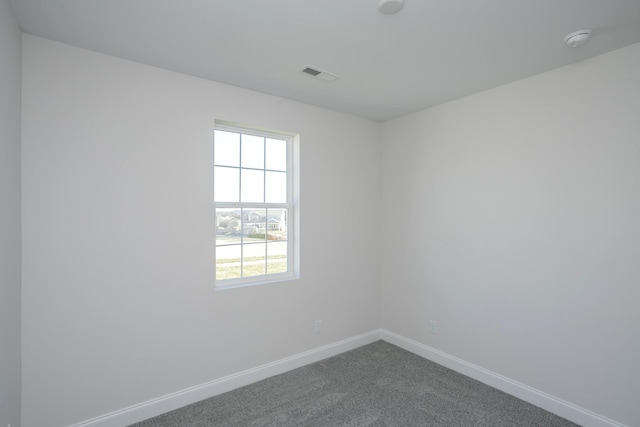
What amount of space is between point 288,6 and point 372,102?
1643 millimetres

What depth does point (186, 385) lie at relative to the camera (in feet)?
8.43

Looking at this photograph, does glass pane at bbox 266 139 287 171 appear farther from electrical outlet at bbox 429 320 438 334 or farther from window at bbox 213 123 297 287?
electrical outlet at bbox 429 320 438 334

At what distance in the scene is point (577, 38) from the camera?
2.00 metres

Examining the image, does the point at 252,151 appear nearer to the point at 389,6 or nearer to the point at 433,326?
the point at 389,6

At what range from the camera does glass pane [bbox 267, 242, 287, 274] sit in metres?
3.17

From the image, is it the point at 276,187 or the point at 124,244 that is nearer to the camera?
the point at 124,244

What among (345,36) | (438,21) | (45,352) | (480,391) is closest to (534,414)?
(480,391)

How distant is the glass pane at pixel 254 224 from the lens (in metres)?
3.01

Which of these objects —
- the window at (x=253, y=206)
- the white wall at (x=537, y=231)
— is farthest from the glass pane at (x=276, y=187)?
the white wall at (x=537, y=231)

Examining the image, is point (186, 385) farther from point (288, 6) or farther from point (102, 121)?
point (288, 6)

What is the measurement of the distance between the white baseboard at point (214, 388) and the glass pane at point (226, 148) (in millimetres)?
1876

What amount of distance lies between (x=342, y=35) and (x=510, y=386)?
303 centimetres

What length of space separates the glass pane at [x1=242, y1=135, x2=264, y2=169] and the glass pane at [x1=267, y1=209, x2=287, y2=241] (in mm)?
472

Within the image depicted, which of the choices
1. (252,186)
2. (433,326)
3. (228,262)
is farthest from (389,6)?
(433,326)
